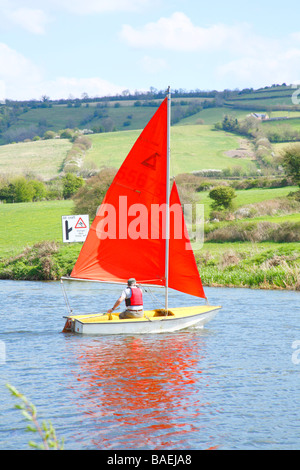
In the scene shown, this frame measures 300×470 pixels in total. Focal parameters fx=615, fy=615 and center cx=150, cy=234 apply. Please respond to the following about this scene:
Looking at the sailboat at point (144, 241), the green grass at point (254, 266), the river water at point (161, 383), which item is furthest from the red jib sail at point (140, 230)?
the green grass at point (254, 266)

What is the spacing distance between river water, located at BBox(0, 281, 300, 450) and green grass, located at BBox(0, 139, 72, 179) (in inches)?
3636

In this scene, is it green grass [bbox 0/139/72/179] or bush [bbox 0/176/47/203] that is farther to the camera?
green grass [bbox 0/139/72/179]

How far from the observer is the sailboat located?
71.3 ft

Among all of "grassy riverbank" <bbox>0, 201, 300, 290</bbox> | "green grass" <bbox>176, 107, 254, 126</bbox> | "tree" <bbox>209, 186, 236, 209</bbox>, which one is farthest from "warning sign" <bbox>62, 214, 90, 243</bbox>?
"green grass" <bbox>176, 107, 254, 126</bbox>

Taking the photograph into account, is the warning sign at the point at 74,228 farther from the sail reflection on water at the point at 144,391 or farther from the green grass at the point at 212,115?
the green grass at the point at 212,115

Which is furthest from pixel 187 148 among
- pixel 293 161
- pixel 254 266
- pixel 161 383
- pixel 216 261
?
pixel 161 383

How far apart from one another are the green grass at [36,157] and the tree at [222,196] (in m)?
60.7

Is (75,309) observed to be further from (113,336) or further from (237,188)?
(237,188)

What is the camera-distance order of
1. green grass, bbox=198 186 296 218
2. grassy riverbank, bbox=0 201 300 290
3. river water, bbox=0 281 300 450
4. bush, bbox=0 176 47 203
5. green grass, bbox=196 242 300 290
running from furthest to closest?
1. bush, bbox=0 176 47 203
2. green grass, bbox=198 186 296 218
3. grassy riverbank, bbox=0 201 300 290
4. green grass, bbox=196 242 300 290
5. river water, bbox=0 281 300 450

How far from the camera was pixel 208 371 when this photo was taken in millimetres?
17469

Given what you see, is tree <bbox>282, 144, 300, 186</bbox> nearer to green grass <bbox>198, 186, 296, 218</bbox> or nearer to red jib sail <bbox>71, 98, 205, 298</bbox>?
green grass <bbox>198, 186, 296, 218</bbox>

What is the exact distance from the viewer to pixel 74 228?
4253 centimetres

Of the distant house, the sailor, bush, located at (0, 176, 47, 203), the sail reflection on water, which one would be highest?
the distant house
